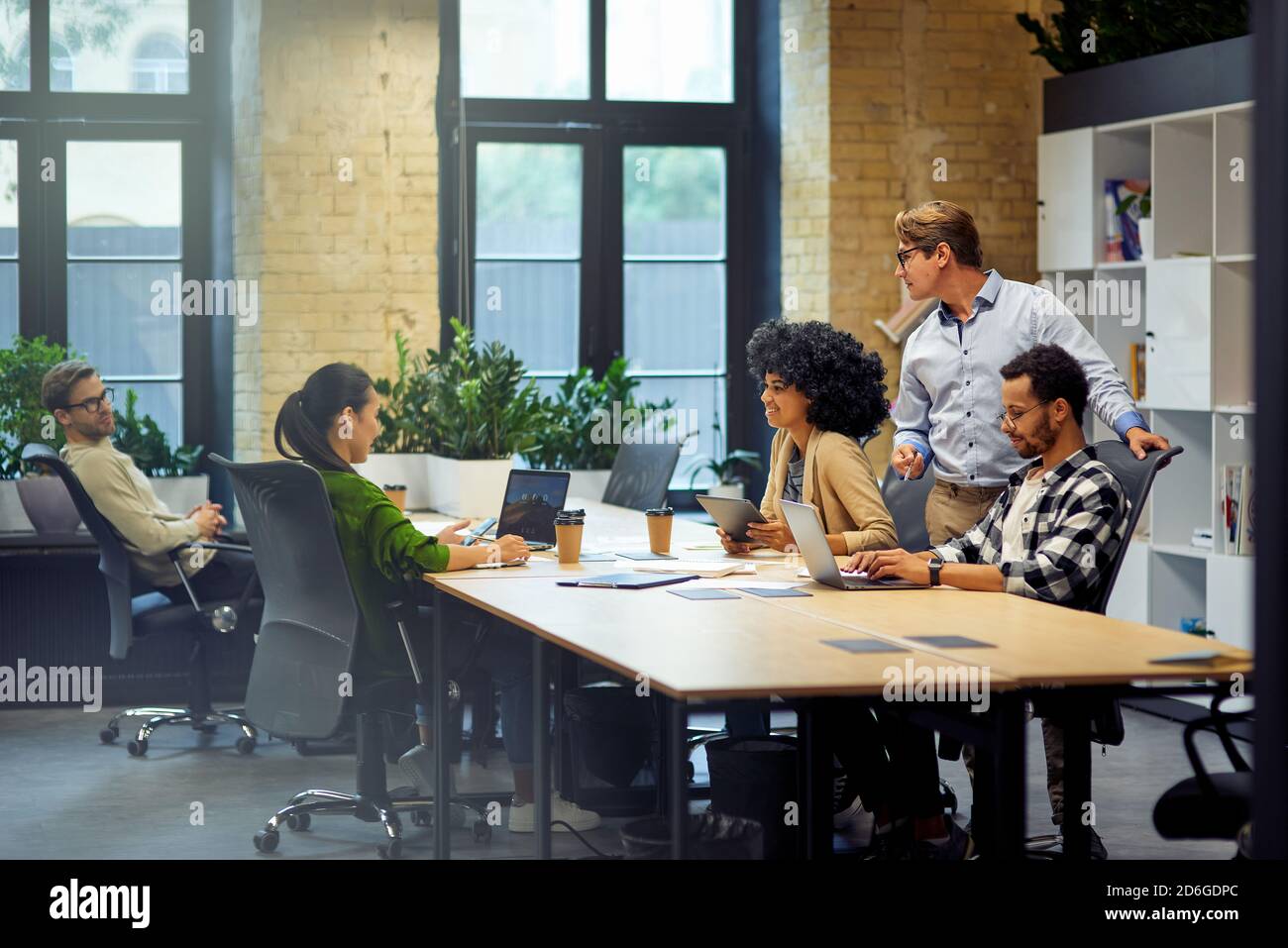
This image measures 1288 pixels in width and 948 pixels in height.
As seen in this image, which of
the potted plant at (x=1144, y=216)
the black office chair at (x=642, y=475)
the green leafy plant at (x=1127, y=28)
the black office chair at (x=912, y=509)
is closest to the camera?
the black office chair at (x=912, y=509)

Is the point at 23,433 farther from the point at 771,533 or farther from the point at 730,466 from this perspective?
the point at 771,533

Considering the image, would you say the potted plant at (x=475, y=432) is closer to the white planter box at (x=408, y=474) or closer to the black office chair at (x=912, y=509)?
the white planter box at (x=408, y=474)

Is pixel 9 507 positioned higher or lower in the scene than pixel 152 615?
higher

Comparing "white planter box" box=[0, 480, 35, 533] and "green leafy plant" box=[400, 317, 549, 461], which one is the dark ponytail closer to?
"green leafy plant" box=[400, 317, 549, 461]

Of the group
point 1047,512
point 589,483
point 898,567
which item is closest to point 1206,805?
point 1047,512

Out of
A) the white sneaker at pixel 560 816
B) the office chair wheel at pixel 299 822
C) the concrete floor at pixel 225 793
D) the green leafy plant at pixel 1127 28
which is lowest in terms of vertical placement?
the concrete floor at pixel 225 793

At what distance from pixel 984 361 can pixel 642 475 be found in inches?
76.6

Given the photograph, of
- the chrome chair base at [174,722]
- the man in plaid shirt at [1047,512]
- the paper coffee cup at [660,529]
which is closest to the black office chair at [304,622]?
the paper coffee cup at [660,529]

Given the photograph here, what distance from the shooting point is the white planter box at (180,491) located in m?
7.05

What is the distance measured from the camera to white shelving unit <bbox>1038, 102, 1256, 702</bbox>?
588 cm

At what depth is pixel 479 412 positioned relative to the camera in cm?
586

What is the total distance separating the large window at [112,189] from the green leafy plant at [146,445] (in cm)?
52

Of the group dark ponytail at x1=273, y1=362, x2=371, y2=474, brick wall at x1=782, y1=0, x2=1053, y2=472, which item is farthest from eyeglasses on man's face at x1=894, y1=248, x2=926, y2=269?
brick wall at x1=782, y1=0, x2=1053, y2=472
